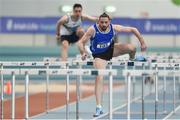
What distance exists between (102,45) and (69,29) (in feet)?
9.79

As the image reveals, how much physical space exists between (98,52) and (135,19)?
16182mm

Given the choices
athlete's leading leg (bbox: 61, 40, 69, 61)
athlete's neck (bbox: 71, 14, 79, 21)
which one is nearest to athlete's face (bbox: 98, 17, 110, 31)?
athlete's neck (bbox: 71, 14, 79, 21)

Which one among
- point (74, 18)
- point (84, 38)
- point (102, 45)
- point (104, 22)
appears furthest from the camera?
point (74, 18)

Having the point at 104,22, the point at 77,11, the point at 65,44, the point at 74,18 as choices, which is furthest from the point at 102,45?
the point at 65,44

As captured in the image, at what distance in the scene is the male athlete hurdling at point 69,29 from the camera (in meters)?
18.7

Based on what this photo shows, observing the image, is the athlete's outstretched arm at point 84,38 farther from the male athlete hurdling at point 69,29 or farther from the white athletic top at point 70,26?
the white athletic top at point 70,26

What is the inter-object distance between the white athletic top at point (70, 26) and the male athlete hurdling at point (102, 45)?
2.53 metres

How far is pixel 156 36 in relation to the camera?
35719 mm

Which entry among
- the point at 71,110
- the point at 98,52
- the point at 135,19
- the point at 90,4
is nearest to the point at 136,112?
the point at 71,110

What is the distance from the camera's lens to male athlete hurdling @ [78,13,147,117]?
51.8ft

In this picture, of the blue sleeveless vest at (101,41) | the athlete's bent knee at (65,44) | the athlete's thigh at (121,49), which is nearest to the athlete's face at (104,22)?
the blue sleeveless vest at (101,41)

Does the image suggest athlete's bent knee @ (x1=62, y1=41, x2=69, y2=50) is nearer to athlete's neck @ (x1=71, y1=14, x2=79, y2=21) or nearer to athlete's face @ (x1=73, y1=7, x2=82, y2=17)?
athlete's neck @ (x1=71, y1=14, x2=79, y2=21)

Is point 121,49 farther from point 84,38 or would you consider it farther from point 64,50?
point 64,50

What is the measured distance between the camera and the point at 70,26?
1897 centimetres
